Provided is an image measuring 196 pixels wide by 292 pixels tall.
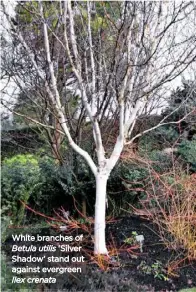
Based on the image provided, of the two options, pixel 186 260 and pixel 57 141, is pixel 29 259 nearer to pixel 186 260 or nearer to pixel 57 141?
pixel 186 260

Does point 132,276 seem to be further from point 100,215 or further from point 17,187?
point 17,187

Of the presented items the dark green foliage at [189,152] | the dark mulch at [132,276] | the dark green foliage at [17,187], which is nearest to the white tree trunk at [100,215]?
the dark mulch at [132,276]

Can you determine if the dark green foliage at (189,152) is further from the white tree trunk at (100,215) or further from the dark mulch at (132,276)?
the white tree trunk at (100,215)

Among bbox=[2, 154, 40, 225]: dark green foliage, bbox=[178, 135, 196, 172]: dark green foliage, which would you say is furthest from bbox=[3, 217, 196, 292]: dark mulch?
bbox=[178, 135, 196, 172]: dark green foliage

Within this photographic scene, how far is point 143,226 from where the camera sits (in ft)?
15.8

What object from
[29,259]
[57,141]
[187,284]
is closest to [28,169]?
[57,141]

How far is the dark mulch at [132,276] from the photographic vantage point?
3.58 metres

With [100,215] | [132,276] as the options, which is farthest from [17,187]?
[132,276]

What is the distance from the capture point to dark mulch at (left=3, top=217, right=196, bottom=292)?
11.8 ft

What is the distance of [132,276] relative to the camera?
3740 millimetres

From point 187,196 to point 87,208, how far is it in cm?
149

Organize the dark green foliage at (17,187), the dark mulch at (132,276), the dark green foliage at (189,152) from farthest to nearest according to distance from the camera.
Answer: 1. the dark green foliage at (189,152)
2. the dark green foliage at (17,187)
3. the dark mulch at (132,276)

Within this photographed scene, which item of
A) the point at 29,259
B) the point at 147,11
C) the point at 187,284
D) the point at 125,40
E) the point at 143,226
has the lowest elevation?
the point at 187,284

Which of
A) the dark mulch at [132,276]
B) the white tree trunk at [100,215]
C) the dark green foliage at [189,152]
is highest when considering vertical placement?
the dark green foliage at [189,152]
